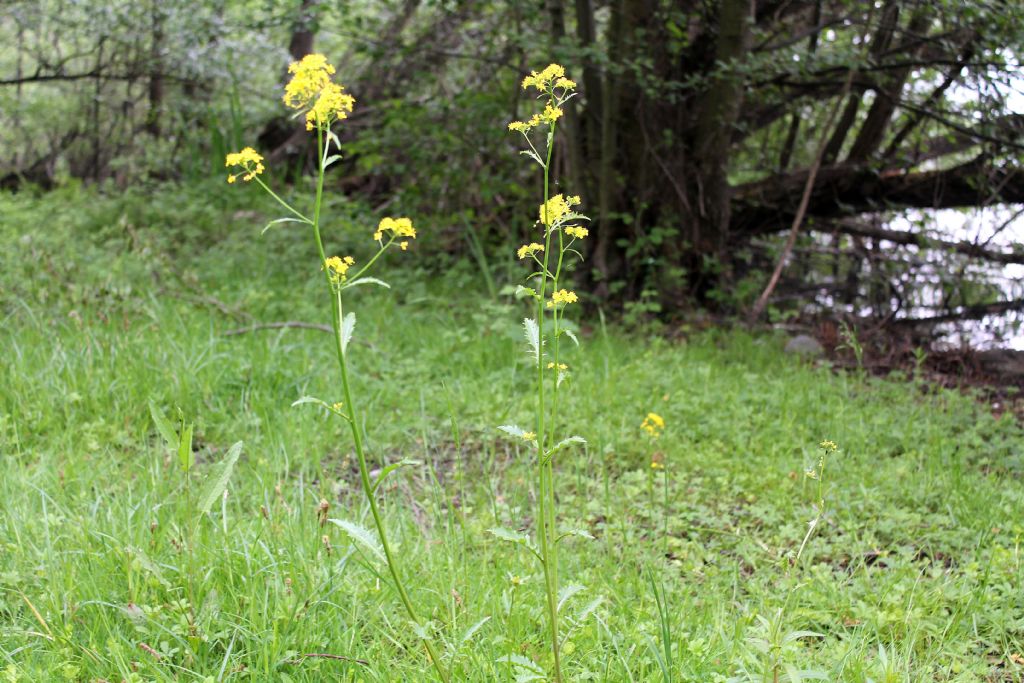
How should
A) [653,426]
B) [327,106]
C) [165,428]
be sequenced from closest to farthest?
[327,106]
[165,428]
[653,426]

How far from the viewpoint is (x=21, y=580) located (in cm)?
188

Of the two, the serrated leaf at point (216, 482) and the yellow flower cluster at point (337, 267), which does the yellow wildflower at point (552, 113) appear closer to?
the yellow flower cluster at point (337, 267)

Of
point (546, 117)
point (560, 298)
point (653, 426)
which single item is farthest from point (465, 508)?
point (546, 117)

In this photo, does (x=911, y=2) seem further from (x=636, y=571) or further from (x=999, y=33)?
(x=636, y=571)

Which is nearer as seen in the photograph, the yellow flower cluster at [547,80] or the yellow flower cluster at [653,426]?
the yellow flower cluster at [547,80]

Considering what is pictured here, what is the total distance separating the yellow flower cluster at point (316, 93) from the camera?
1265 millimetres

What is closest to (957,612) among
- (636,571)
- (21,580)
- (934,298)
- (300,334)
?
(636,571)

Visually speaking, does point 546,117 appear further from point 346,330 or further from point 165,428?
point 165,428

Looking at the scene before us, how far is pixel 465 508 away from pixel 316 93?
1.61 metres

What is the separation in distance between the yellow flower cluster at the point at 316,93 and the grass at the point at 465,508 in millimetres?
707

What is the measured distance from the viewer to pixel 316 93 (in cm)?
133

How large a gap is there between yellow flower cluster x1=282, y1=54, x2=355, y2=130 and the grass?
2.32 ft

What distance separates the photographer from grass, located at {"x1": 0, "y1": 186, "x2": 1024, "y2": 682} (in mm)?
1747

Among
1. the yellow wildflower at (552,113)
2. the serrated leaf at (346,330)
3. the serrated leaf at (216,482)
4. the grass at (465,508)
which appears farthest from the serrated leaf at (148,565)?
the yellow wildflower at (552,113)
